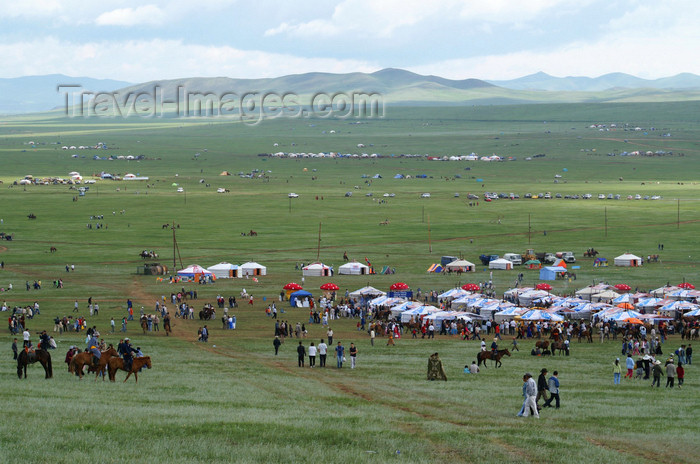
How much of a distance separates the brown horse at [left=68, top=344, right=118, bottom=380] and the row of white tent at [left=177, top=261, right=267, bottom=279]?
4133cm

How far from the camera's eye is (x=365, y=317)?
56031 millimetres

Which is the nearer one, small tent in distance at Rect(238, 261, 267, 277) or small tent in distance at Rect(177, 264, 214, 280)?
small tent in distance at Rect(177, 264, 214, 280)

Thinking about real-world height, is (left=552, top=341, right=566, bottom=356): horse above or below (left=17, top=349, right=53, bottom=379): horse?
below

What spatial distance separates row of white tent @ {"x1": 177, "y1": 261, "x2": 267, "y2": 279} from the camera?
2832 inches

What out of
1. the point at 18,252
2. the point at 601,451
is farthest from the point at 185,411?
the point at 18,252

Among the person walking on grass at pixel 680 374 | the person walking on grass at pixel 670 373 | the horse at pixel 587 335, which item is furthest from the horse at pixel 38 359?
the horse at pixel 587 335

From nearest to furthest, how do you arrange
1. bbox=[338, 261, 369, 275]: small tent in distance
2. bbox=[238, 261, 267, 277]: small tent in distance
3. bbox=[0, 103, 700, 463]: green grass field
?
bbox=[0, 103, 700, 463]: green grass field
bbox=[238, 261, 267, 277]: small tent in distance
bbox=[338, 261, 369, 275]: small tent in distance

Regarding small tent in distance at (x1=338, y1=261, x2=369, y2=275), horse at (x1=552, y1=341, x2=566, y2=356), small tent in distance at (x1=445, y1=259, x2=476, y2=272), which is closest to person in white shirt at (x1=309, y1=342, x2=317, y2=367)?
horse at (x1=552, y1=341, x2=566, y2=356)

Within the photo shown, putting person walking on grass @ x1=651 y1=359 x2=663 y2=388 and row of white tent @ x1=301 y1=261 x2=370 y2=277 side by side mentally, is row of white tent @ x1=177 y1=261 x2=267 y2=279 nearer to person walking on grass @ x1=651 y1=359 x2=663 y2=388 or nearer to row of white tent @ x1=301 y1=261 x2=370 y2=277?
row of white tent @ x1=301 y1=261 x2=370 y2=277

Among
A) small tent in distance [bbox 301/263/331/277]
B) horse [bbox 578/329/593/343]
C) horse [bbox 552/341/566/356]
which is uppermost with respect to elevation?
horse [bbox 552/341/566/356]

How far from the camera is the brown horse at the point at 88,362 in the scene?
29.8 metres

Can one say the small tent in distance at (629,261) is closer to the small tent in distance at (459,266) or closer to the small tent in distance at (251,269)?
the small tent in distance at (459,266)

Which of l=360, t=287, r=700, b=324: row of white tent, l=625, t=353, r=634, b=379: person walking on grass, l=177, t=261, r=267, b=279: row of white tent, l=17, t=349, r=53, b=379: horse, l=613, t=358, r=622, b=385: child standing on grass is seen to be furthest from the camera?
l=177, t=261, r=267, b=279: row of white tent

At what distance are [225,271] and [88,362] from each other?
4336 centimetres
